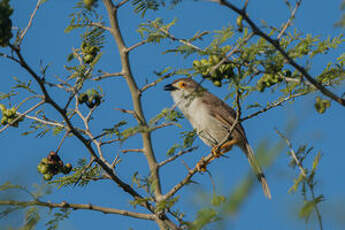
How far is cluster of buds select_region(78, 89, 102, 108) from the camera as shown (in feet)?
13.5

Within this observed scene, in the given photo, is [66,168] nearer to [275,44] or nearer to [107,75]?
Result: [107,75]

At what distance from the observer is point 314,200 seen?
2.58 m

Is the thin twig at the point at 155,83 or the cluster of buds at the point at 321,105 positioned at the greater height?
the thin twig at the point at 155,83

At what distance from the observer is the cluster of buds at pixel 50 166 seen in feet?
13.5

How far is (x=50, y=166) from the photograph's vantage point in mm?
4129

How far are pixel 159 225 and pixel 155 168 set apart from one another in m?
0.52

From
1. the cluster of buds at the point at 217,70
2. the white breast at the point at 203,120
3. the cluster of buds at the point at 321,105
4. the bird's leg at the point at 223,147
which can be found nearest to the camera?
the cluster of buds at the point at 321,105

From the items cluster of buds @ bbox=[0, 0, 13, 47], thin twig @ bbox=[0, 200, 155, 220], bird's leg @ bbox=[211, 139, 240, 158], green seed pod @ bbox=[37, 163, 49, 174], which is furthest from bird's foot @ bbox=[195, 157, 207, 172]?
cluster of buds @ bbox=[0, 0, 13, 47]

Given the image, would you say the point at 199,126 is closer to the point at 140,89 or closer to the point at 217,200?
the point at 140,89

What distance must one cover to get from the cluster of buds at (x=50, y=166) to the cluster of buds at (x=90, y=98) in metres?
0.56

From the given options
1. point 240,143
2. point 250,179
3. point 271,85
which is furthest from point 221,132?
point 250,179

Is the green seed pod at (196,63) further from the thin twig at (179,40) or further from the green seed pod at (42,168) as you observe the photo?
the green seed pod at (42,168)

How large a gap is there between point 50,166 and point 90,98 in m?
0.74

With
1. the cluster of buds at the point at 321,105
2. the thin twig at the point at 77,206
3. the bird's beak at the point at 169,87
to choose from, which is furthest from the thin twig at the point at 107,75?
the bird's beak at the point at 169,87
